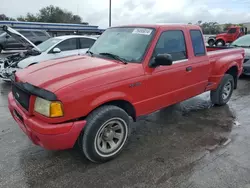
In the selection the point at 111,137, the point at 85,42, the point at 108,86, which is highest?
the point at 85,42

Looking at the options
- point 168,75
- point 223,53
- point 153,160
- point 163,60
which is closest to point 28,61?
point 168,75

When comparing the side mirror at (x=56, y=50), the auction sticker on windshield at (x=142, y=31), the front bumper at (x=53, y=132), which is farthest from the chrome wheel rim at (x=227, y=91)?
the side mirror at (x=56, y=50)

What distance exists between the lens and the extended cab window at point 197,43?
4.50 meters

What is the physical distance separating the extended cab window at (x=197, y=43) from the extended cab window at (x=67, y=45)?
5482 millimetres

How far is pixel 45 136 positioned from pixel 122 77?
1.23 metres

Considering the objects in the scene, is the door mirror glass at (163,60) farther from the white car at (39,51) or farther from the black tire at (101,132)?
the white car at (39,51)

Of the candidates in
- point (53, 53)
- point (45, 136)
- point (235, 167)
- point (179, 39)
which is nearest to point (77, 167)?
point (45, 136)

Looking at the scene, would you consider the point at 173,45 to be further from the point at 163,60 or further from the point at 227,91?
the point at 227,91

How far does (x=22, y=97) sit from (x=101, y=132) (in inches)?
44.5

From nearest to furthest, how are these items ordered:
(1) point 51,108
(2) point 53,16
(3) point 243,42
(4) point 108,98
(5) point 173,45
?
1. (1) point 51,108
2. (4) point 108,98
3. (5) point 173,45
4. (3) point 243,42
5. (2) point 53,16

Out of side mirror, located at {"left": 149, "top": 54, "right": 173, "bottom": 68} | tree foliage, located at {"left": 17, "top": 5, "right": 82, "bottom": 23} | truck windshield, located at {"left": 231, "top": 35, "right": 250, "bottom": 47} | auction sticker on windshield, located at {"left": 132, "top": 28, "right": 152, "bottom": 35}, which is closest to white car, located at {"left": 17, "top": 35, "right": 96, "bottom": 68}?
auction sticker on windshield, located at {"left": 132, "top": 28, "right": 152, "bottom": 35}

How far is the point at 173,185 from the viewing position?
110 inches

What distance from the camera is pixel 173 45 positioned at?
4.09 m

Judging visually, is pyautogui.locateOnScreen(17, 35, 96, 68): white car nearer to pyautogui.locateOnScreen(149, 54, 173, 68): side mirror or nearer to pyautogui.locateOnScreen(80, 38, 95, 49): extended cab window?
pyautogui.locateOnScreen(80, 38, 95, 49): extended cab window
